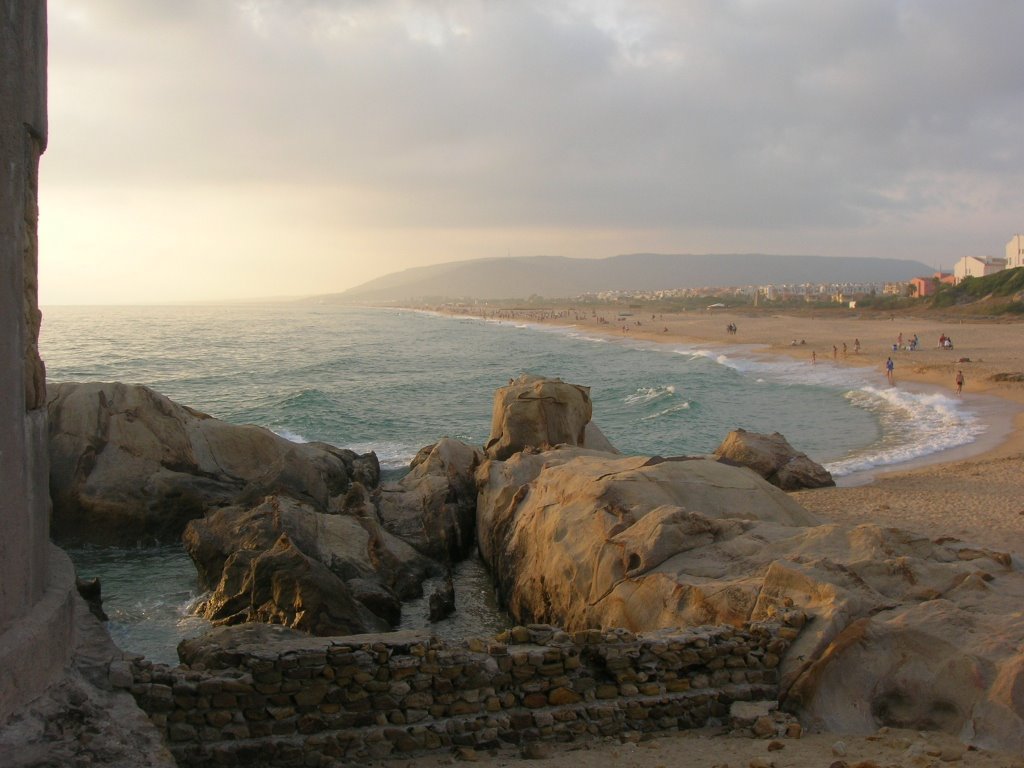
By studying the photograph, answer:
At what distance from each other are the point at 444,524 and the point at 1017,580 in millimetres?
8508

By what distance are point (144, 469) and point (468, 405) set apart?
21401 mm

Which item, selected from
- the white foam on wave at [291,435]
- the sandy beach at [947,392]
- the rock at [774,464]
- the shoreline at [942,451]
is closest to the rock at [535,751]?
the shoreline at [942,451]

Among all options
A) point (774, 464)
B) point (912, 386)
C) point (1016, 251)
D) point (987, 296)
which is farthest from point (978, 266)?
point (774, 464)

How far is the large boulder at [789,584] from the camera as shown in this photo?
6.29 meters

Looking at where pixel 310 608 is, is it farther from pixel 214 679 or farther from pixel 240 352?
pixel 240 352

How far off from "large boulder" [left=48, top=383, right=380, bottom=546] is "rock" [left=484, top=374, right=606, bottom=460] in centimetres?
372

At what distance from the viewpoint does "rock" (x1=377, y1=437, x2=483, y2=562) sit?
44.4 feet

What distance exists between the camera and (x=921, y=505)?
15.8 m

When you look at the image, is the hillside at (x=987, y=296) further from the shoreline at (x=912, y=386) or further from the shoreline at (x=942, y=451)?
the shoreline at (x=912, y=386)

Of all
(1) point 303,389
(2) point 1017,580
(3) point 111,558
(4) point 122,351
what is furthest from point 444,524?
(4) point 122,351

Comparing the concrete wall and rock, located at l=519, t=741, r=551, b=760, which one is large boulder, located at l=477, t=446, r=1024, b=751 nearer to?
rock, located at l=519, t=741, r=551, b=760

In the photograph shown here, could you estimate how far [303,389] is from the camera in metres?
40.0

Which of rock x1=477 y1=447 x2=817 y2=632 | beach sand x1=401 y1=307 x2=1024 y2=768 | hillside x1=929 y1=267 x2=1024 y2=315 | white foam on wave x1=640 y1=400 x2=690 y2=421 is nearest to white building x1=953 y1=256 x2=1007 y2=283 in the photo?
hillside x1=929 y1=267 x2=1024 y2=315

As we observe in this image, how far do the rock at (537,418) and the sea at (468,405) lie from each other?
3603 mm
